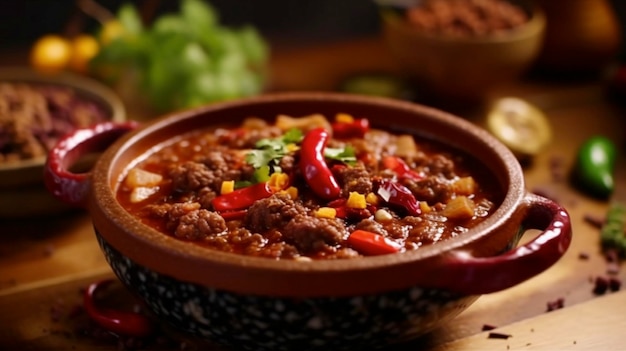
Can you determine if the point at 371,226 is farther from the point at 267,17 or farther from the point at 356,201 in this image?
the point at 267,17

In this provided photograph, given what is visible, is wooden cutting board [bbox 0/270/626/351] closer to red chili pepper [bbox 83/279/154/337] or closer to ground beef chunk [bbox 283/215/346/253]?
red chili pepper [bbox 83/279/154/337]

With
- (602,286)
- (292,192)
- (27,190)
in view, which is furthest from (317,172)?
(27,190)

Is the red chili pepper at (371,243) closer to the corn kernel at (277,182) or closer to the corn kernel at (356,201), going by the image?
the corn kernel at (356,201)

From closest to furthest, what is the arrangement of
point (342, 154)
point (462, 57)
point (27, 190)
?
point (342, 154), point (27, 190), point (462, 57)

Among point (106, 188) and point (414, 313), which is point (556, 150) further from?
A: point (106, 188)

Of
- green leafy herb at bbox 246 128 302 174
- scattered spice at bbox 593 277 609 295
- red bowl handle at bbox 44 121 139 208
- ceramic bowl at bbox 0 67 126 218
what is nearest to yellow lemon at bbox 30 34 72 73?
ceramic bowl at bbox 0 67 126 218

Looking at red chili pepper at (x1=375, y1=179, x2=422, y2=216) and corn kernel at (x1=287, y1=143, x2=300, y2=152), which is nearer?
red chili pepper at (x1=375, y1=179, x2=422, y2=216)
